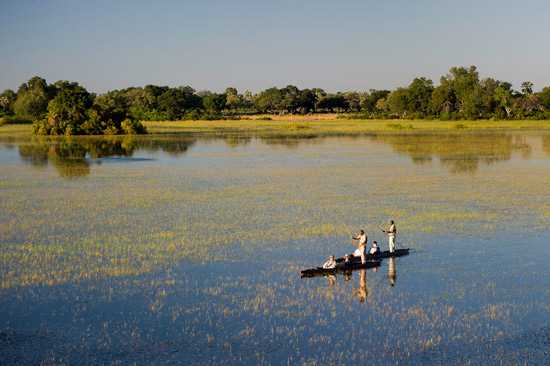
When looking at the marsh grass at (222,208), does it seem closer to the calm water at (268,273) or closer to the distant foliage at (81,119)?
the calm water at (268,273)

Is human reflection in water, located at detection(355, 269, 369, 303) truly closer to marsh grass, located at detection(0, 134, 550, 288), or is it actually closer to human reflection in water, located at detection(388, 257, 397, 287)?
human reflection in water, located at detection(388, 257, 397, 287)

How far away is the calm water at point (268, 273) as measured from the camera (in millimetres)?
18875

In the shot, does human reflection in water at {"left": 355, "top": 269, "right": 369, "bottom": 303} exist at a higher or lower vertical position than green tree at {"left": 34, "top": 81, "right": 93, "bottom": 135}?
lower

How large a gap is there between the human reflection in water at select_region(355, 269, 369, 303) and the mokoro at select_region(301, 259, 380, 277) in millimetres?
305

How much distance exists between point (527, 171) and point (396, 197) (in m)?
21.6

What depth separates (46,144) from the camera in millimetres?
103938

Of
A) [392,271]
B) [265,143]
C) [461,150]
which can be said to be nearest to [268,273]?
[392,271]

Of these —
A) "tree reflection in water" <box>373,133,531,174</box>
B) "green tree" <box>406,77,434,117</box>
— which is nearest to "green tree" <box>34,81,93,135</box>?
"tree reflection in water" <box>373,133,531,174</box>

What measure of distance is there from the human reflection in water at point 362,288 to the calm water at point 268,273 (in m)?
0.14

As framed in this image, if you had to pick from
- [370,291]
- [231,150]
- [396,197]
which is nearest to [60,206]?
[396,197]

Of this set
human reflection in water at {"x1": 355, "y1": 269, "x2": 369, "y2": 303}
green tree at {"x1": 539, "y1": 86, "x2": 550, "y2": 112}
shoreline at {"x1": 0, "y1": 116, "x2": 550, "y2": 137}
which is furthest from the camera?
green tree at {"x1": 539, "y1": 86, "x2": 550, "y2": 112}

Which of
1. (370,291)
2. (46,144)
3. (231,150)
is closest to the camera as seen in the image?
(370,291)

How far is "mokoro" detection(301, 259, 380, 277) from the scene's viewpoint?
83.4ft

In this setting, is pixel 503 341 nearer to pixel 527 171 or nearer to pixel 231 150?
pixel 527 171
